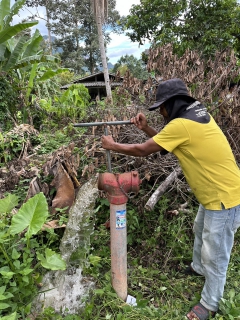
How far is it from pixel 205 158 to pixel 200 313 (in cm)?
121

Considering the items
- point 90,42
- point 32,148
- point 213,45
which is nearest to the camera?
point 32,148

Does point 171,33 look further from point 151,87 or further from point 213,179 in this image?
point 213,179

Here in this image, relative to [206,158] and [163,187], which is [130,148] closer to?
[206,158]

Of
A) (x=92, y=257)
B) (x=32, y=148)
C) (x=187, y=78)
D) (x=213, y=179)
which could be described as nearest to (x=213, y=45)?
(x=187, y=78)

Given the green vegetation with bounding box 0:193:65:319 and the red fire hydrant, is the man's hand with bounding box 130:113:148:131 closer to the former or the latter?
the red fire hydrant

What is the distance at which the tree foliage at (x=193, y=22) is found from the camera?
19.4 feet

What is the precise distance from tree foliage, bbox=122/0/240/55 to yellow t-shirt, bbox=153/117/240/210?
14.1ft

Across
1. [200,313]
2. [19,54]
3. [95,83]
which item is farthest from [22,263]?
[95,83]

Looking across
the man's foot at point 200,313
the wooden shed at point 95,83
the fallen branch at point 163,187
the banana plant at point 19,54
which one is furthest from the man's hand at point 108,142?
the wooden shed at point 95,83

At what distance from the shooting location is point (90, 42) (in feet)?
81.9

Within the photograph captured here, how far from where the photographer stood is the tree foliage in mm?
5910

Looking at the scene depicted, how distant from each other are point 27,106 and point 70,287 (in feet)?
16.0

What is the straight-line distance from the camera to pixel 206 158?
6.06ft

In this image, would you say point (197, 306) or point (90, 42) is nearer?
point (197, 306)
